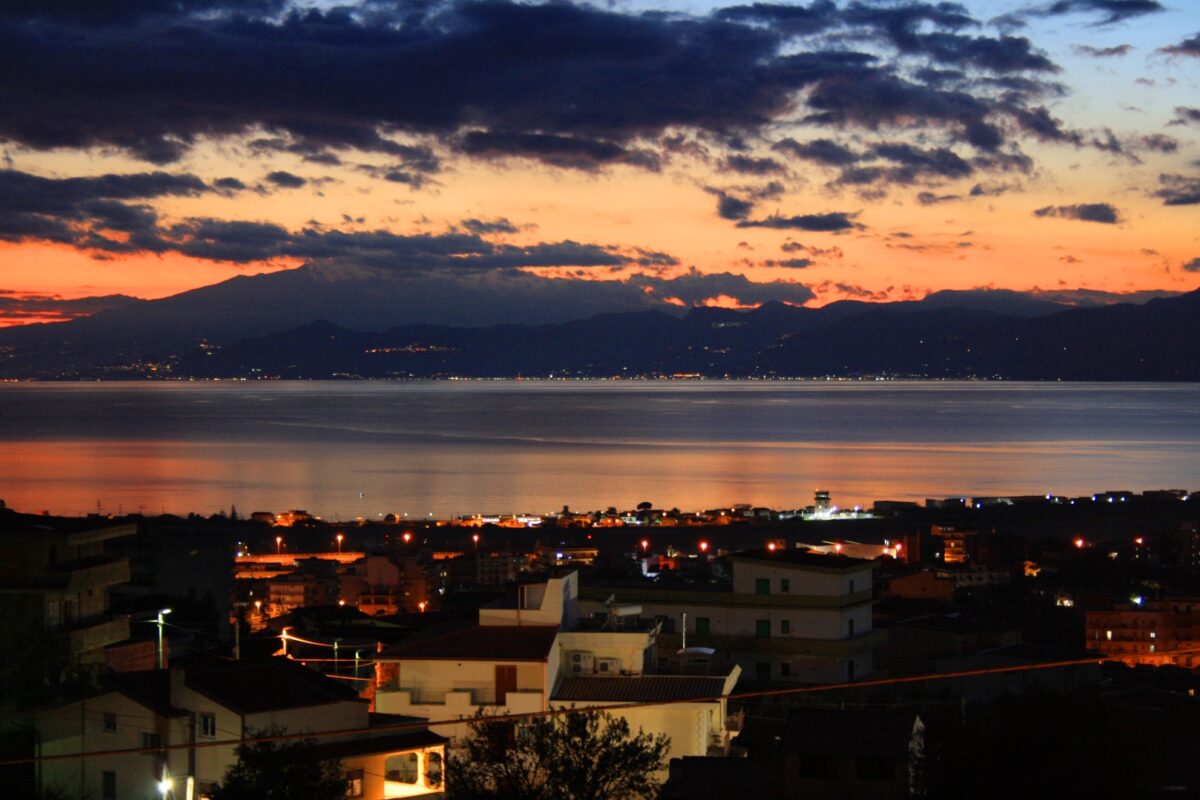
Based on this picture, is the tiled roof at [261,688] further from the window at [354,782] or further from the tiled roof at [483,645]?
the tiled roof at [483,645]

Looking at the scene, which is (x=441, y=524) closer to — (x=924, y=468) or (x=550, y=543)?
(x=550, y=543)

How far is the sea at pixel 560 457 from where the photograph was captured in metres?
47.3

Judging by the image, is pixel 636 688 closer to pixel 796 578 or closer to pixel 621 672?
pixel 621 672

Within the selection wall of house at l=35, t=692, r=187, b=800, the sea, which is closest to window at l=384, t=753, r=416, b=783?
wall of house at l=35, t=692, r=187, b=800

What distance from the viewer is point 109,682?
7.99m

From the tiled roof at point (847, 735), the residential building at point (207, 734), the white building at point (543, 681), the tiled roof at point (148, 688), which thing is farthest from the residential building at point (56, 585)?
the tiled roof at point (847, 735)

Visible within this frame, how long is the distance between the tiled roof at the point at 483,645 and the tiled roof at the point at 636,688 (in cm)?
25

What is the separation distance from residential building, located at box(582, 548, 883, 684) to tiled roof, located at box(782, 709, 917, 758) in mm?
5146

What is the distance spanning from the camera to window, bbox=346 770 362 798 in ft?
24.3

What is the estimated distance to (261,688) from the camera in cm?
778

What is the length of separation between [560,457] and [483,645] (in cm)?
5469

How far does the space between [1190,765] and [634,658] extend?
300 centimetres

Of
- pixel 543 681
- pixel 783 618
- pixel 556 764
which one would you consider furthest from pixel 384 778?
pixel 783 618

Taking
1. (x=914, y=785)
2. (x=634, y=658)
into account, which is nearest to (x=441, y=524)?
(x=634, y=658)
